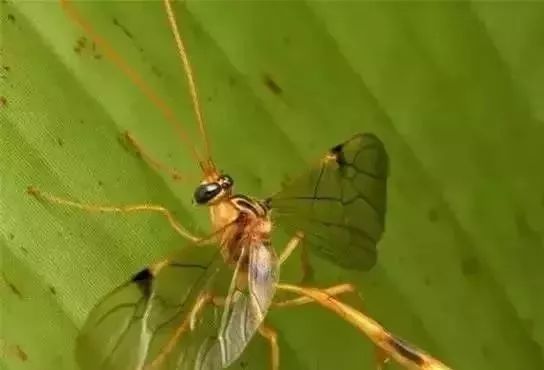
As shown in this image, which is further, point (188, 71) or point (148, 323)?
point (188, 71)

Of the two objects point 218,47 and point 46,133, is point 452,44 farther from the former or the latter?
point 46,133

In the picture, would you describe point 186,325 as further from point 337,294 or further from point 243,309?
point 337,294

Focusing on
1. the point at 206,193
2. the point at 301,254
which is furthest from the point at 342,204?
the point at 206,193

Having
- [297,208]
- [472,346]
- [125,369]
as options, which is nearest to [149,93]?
[297,208]

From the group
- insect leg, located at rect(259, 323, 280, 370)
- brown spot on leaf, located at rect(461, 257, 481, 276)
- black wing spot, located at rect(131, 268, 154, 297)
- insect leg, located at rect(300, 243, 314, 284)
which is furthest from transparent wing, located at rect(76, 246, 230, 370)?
brown spot on leaf, located at rect(461, 257, 481, 276)

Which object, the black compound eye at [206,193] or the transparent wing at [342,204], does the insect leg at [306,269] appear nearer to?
the transparent wing at [342,204]

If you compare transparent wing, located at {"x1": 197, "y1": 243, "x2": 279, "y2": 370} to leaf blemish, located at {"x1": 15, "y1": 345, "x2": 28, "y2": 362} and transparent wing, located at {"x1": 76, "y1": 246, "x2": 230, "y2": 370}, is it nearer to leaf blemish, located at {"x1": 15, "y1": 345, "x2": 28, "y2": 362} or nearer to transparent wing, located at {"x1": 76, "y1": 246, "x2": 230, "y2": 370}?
transparent wing, located at {"x1": 76, "y1": 246, "x2": 230, "y2": 370}
